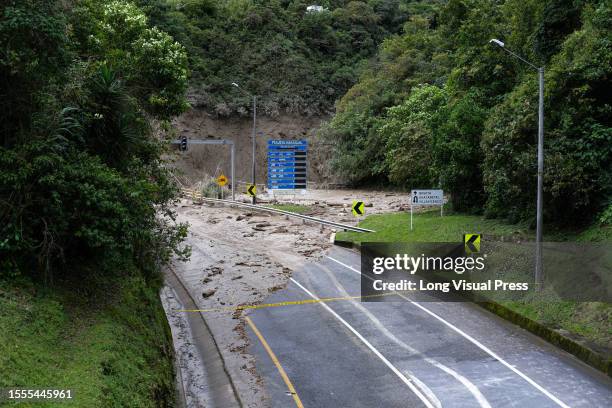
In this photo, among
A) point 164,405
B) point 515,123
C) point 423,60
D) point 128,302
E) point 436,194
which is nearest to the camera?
point 164,405

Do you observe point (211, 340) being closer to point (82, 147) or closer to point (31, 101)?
point (82, 147)

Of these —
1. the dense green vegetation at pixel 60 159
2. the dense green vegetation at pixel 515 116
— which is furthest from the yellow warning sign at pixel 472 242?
the dense green vegetation at pixel 60 159

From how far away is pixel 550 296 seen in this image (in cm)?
1883

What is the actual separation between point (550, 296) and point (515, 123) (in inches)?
307

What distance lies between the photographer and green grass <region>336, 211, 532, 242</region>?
26.0m

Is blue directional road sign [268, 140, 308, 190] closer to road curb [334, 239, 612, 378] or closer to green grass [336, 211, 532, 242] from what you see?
green grass [336, 211, 532, 242]

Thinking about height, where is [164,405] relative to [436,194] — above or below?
below

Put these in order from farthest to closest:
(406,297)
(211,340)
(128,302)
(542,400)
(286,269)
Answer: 1. (286,269)
2. (406,297)
3. (211,340)
4. (128,302)
5. (542,400)

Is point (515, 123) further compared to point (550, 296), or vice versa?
point (515, 123)

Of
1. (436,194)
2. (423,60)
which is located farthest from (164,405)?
(423,60)

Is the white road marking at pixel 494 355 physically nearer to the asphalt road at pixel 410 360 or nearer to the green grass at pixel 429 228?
the asphalt road at pixel 410 360

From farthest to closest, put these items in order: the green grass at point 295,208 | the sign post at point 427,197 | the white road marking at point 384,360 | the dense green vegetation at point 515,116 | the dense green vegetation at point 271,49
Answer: the dense green vegetation at point 271,49 → the green grass at point 295,208 → the sign post at point 427,197 → the dense green vegetation at point 515,116 → the white road marking at point 384,360

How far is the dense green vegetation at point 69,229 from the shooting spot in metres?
10.2

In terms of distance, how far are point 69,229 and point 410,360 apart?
29.7ft
